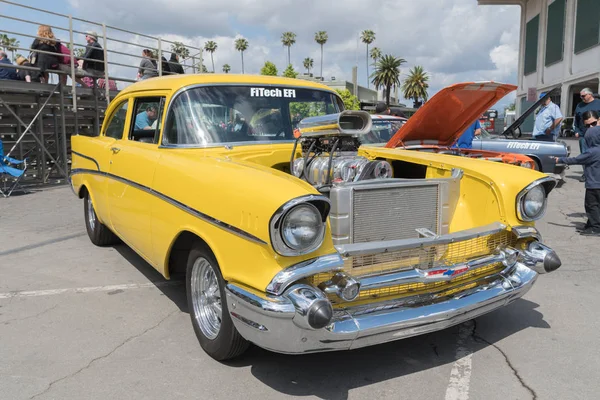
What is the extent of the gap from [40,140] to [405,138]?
8.95m

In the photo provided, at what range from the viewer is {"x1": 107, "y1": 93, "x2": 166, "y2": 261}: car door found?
12.1 feet

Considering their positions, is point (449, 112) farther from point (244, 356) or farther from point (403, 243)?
point (244, 356)

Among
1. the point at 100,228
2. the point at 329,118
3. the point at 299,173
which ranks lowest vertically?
the point at 100,228

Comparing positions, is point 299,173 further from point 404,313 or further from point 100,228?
point 100,228

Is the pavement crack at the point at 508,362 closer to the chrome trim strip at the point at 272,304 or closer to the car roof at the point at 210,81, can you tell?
the chrome trim strip at the point at 272,304

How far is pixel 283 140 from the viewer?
412cm

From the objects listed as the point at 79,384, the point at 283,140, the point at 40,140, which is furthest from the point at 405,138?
the point at 40,140

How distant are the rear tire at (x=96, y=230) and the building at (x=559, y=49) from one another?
20382mm

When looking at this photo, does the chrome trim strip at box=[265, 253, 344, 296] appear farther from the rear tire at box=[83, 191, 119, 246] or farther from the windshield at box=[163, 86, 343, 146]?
the rear tire at box=[83, 191, 119, 246]

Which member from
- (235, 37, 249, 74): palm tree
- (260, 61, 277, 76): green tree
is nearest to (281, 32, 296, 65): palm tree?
(235, 37, 249, 74): palm tree

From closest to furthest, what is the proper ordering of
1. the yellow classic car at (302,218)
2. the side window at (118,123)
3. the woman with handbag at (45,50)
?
1. the yellow classic car at (302,218)
2. the side window at (118,123)
3. the woman with handbag at (45,50)

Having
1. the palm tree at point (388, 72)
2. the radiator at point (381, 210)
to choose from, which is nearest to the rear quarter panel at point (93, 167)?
the radiator at point (381, 210)

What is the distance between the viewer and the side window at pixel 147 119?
3984 millimetres

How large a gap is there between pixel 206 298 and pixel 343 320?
1046 millimetres
